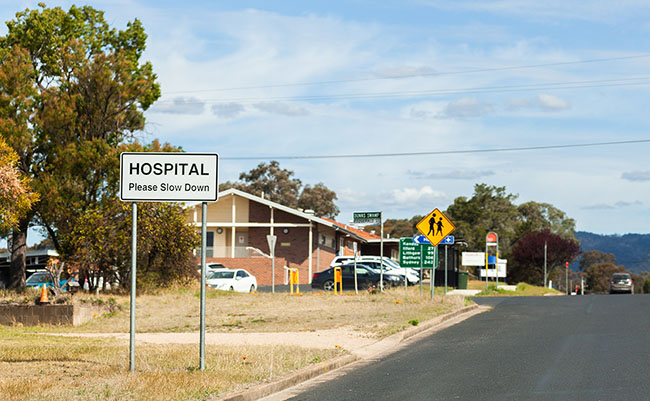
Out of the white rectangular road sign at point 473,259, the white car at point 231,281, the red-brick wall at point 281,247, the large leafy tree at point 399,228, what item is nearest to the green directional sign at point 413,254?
the white car at point 231,281

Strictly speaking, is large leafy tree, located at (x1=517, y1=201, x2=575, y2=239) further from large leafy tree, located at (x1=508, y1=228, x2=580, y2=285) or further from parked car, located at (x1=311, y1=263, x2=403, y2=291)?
parked car, located at (x1=311, y1=263, x2=403, y2=291)

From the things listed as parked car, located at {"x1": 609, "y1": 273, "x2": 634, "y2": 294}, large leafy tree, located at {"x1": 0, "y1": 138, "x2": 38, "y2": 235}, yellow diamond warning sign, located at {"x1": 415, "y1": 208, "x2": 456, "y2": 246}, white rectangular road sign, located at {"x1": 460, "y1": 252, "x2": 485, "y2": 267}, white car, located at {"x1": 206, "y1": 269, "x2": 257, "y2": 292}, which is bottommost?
parked car, located at {"x1": 609, "y1": 273, "x2": 634, "y2": 294}

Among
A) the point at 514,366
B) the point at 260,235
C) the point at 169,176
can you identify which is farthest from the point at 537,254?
the point at 169,176

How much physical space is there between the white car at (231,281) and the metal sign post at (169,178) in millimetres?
24298

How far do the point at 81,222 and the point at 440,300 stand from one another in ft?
36.8

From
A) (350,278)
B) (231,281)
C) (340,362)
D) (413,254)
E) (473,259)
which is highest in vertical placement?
(413,254)

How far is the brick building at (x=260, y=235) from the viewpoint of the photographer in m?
50.7

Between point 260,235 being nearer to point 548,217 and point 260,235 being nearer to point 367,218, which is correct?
point 367,218

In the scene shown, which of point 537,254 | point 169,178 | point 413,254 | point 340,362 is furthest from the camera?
point 537,254

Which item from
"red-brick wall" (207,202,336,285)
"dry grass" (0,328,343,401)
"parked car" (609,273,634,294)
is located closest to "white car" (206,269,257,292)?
→ "red-brick wall" (207,202,336,285)

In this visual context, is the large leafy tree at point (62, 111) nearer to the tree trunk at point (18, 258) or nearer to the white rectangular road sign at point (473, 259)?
the tree trunk at point (18, 258)

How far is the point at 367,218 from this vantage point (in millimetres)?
29250

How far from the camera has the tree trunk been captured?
91.4ft

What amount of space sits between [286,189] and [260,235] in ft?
97.0
